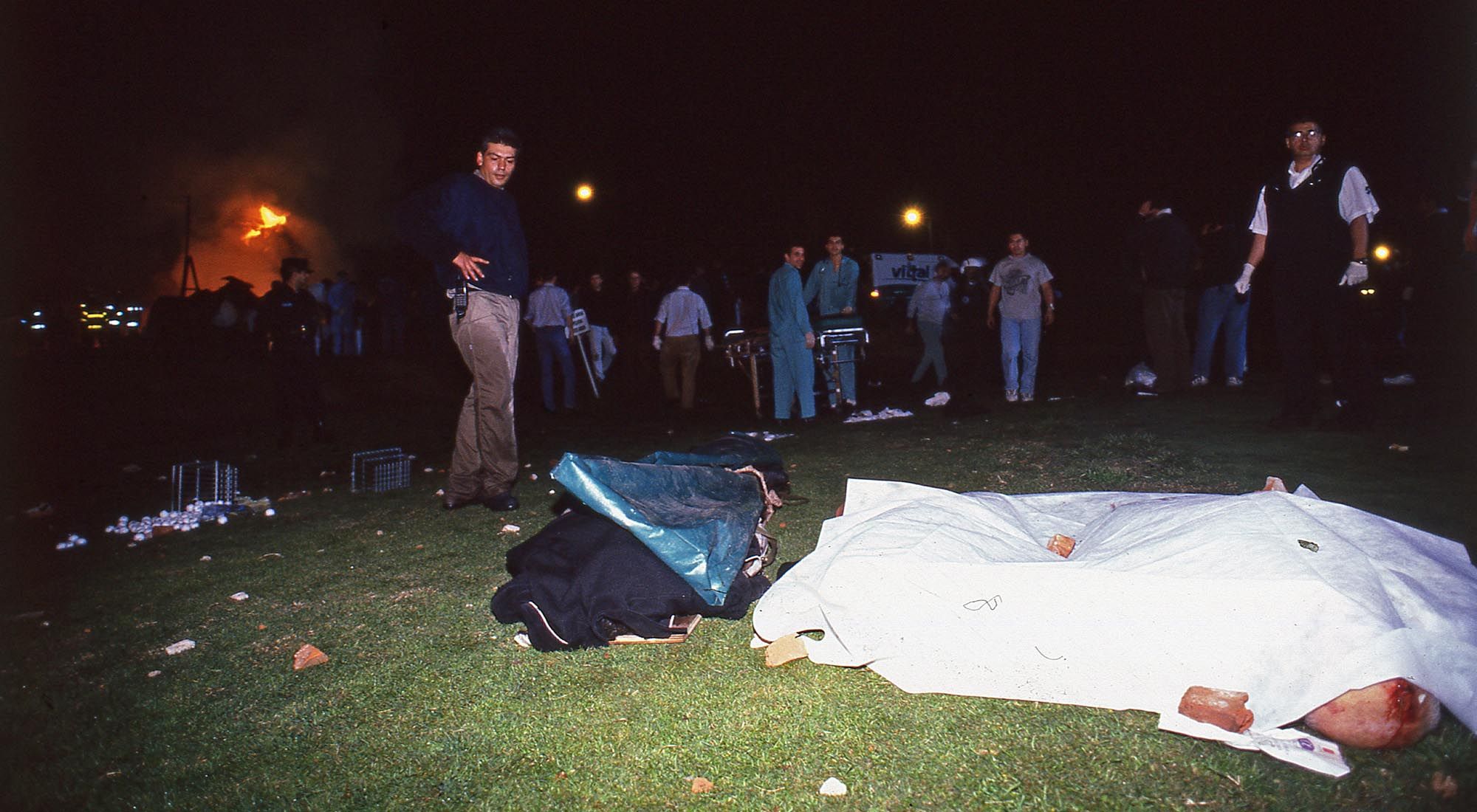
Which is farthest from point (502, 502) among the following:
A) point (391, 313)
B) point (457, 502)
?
point (391, 313)

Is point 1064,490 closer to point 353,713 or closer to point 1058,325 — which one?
point 353,713

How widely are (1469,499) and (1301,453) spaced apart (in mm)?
1316

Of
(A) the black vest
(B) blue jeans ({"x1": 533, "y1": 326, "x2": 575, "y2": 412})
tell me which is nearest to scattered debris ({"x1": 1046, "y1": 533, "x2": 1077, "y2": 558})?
(A) the black vest

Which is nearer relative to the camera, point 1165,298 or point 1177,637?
point 1177,637

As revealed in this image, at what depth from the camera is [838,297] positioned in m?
9.45

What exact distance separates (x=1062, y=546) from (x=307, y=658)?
2882mm

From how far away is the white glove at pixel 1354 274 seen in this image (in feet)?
18.2

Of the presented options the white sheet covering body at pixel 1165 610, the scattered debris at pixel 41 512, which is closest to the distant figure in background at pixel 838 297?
the white sheet covering body at pixel 1165 610

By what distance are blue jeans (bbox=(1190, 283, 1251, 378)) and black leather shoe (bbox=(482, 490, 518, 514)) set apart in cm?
867

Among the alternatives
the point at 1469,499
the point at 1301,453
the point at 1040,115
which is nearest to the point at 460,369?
the point at 1301,453

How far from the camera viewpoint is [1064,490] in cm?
489

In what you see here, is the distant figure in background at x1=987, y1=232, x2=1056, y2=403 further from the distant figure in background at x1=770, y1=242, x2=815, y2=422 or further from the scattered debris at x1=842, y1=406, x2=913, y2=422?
the distant figure in background at x1=770, y1=242, x2=815, y2=422

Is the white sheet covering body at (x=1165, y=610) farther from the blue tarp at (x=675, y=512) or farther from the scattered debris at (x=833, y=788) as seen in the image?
the scattered debris at (x=833, y=788)

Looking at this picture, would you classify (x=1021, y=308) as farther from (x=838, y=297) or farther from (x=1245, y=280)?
(x=1245, y=280)
